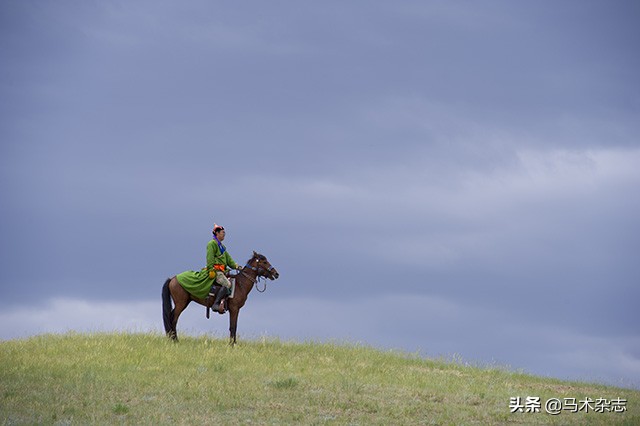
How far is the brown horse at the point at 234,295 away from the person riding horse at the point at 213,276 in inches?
10.5

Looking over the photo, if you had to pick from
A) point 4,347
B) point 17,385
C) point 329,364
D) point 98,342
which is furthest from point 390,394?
point 4,347

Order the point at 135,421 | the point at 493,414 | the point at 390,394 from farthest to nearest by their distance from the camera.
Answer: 1. the point at 390,394
2. the point at 493,414
3. the point at 135,421

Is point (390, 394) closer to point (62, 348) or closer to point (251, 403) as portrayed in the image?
point (251, 403)

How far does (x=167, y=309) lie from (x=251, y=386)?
753 centimetres

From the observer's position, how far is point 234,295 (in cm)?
2650

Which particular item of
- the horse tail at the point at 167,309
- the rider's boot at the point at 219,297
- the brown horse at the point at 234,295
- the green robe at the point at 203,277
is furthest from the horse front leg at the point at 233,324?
the horse tail at the point at 167,309

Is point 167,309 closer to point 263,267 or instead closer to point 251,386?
point 263,267

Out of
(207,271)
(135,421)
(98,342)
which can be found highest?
(207,271)

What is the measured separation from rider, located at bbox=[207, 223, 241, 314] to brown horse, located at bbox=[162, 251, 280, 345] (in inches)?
11.8

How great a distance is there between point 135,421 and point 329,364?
8.94 metres

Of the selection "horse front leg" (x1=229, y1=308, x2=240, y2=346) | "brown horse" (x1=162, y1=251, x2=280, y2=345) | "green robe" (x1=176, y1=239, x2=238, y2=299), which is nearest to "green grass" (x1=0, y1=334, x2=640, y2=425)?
"horse front leg" (x1=229, y1=308, x2=240, y2=346)

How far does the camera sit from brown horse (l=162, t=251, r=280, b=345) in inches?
1044

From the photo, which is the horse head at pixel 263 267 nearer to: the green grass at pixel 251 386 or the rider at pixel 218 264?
the rider at pixel 218 264

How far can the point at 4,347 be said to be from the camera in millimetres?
25984
